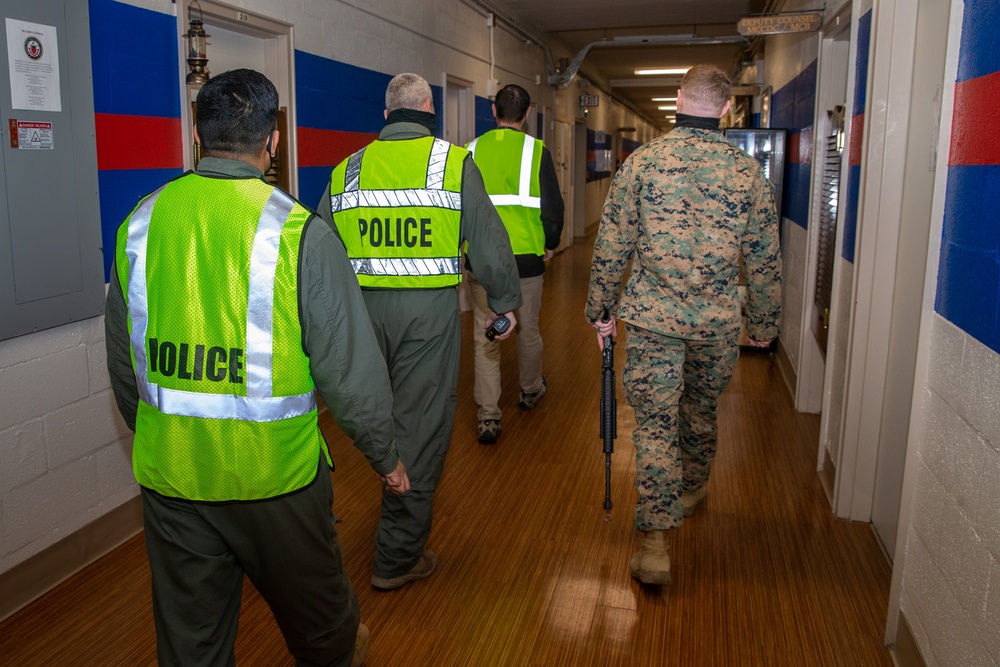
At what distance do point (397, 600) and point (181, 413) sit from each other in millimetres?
1265

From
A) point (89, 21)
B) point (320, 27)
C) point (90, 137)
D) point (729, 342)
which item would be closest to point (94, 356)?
point (90, 137)

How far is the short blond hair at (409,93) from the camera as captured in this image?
8.59ft

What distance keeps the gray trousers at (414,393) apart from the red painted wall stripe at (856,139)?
179cm

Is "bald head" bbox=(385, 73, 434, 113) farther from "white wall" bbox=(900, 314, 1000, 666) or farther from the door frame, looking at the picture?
"white wall" bbox=(900, 314, 1000, 666)

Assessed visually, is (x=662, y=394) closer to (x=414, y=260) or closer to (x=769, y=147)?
(x=414, y=260)

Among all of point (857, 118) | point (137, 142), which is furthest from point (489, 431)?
point (857, 118)

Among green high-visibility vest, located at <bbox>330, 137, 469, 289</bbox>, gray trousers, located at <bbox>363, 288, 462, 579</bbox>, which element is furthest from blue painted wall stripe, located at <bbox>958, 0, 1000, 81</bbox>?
gray trousers, located at <bbox>363, 288, 462, 579</bbox>

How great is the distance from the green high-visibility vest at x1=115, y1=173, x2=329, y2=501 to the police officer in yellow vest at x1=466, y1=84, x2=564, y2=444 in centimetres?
250

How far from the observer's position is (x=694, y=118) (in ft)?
8.59

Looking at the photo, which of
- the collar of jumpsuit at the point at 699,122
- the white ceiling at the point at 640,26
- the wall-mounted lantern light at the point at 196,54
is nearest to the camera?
the collar of jumpsuit at the point at 699,122

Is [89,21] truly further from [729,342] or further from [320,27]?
[729,342]

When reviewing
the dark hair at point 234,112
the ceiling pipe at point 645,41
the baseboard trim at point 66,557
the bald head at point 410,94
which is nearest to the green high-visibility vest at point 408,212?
the bald head at point 410,94

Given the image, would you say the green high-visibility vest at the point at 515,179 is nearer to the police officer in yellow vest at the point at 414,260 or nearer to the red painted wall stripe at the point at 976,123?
the police officer in yellow vest at the point at 414,260

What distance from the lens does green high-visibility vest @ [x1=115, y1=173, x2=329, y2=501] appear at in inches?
60.0
